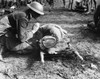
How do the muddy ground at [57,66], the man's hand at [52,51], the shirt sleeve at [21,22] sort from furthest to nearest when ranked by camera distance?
the man's hand at [52,51]
the shirt sleeve at [21,22]
the muddy ground at [57,66]

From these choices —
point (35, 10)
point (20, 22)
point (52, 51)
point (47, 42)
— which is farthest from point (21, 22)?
point (52, 51)

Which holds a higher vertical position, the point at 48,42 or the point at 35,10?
the point at 35,10

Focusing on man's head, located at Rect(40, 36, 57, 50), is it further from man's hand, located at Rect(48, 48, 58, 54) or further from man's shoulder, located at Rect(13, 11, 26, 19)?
man's shoulder, located at Rect(13, 11, 26, 19)

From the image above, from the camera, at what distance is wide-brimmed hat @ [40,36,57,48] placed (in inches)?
142

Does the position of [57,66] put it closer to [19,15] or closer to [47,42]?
[47,42]

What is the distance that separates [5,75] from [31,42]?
3.55ft

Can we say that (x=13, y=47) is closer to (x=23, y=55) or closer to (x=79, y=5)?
(x=23, y=55)

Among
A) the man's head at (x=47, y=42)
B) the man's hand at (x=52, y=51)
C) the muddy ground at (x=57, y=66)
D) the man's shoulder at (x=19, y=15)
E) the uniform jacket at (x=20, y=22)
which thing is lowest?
the muddy ground at (x=57, y=66)

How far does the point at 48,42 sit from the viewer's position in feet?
12.0

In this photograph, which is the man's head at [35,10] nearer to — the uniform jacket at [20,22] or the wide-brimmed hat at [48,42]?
the uniform jacket at [20,22]

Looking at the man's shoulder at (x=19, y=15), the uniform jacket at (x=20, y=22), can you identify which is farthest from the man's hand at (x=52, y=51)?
the man's shoulder at (x=19, y=15)

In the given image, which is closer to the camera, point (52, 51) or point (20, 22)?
point (20, 22)

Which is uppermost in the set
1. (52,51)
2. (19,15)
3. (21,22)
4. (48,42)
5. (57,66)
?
(19,15)

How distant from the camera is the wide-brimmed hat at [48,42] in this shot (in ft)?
11.8
